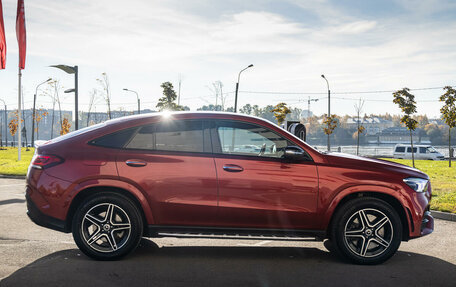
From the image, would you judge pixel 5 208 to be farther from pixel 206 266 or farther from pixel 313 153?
pixel 313 153

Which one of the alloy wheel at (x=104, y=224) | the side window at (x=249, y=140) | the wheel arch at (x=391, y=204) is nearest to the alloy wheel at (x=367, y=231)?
the wheel arch at (x=391, y=204)

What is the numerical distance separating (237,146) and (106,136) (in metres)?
1.46

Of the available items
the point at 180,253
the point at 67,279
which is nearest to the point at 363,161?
the point at 180,253

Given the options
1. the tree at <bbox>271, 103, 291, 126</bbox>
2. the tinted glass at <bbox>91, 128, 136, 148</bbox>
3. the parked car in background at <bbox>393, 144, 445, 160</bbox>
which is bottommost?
the parked car in background at <bbox>393, 144, 445, 160</bbox>

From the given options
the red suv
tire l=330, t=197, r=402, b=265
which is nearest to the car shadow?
tire l=330, t=197, r=402, b=265

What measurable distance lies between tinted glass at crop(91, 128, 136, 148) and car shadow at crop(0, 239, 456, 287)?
4.23ft

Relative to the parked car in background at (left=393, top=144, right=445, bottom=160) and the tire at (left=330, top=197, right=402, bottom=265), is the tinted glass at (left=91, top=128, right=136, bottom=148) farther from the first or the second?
the parked car in background at (left=393, top=144, right=445, bottom=160)

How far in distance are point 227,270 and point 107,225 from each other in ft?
4.57

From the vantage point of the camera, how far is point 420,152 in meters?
43.5

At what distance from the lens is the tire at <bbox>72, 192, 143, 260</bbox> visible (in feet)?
16.1

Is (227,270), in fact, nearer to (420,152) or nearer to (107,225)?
(107,225)

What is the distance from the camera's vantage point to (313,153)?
5016 millimetres

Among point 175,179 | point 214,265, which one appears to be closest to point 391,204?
point 214,265

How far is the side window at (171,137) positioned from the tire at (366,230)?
1.76m
